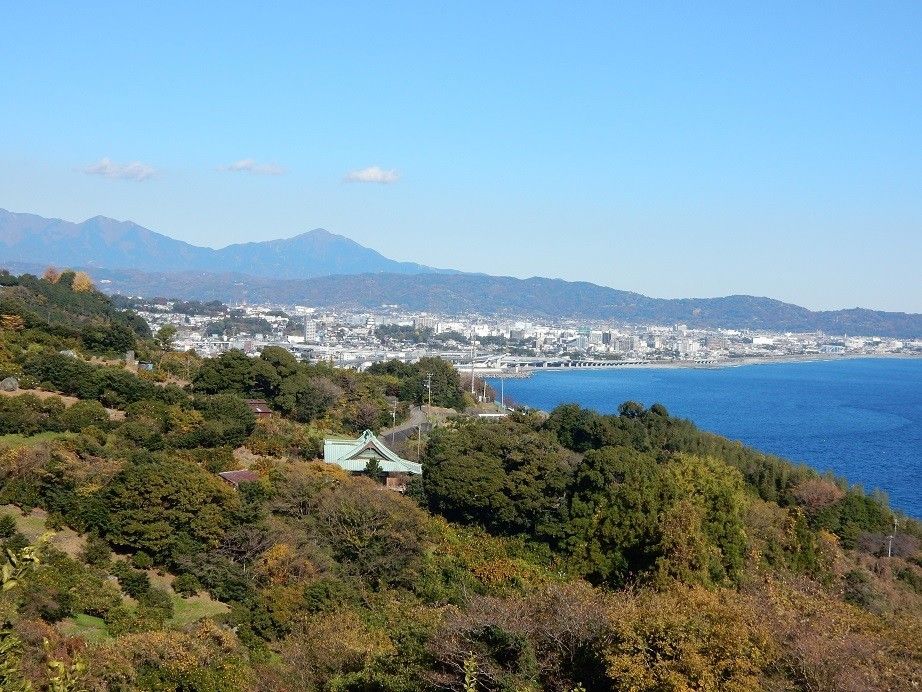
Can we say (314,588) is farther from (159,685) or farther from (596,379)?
(596,379)

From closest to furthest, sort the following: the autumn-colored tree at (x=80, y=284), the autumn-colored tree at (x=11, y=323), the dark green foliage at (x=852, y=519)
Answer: the dark green foliage at (x=852, y=519) → the autumn-colored tree at (x=11, y=323) → the autumn-colored tree at (x=80, y=284)

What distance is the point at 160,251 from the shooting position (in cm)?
16800

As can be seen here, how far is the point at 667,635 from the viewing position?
5766 millimetres

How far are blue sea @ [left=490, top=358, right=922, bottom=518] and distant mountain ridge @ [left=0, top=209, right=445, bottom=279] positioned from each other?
104817 mm

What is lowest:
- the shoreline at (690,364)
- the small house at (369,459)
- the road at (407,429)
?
the shoreline at (690,364)

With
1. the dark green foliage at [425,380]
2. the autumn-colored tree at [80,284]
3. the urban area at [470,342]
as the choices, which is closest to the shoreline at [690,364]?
the urban area at [470,342]

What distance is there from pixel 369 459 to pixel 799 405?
104 ft

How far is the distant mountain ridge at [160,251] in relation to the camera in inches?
5851

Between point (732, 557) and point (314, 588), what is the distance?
195 inches

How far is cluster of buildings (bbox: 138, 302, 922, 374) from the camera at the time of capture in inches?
2218

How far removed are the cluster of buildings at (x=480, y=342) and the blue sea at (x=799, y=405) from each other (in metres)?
4.69

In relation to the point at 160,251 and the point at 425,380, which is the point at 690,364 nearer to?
the point at 425,380

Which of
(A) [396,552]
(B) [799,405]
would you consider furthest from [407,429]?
(B) [799,405]

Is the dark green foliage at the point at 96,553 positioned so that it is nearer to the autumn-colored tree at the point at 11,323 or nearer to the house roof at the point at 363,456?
the house roof at the point at 363,456
